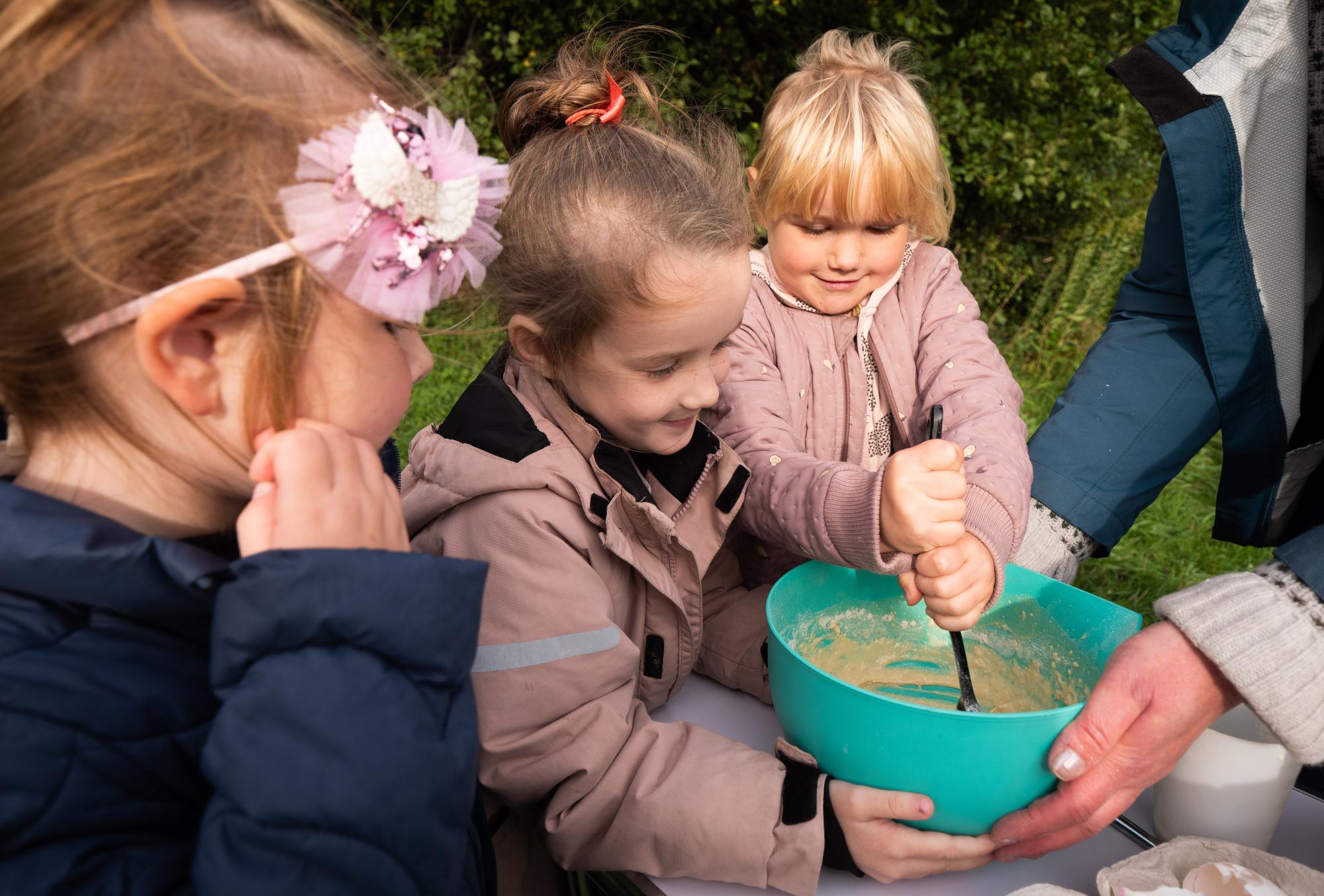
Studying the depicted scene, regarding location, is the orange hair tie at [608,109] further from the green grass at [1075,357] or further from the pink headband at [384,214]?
the pink headband at [384,214]

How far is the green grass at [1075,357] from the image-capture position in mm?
2836

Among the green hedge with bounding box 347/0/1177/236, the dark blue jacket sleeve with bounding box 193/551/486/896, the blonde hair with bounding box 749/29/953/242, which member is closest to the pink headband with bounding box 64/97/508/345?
the dark blue jacket sleeve with bounding box 193/551/486/896

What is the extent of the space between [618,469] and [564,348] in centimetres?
19

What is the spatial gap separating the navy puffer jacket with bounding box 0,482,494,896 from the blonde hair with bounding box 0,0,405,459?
14 cm

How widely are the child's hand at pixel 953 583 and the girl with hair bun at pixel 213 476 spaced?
622mm

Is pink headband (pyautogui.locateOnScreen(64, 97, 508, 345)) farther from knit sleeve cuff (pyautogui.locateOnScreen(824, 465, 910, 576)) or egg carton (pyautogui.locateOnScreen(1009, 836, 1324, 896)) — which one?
egg carton (pyautogui.locateOnScreen(1009, 836, 1324, 896))

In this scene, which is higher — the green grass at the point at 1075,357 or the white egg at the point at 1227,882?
the white egg at the point at 1227,882

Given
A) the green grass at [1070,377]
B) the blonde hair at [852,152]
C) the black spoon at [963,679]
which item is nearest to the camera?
the black spoon at [963,679]

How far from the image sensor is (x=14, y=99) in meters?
0.73

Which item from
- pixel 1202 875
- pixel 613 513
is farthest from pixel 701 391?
pixel 1202 875

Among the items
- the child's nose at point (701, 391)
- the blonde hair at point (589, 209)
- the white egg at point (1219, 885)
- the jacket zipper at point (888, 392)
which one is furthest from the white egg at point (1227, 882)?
the jacket zipper at point (888, 392)

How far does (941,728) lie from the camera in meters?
0.93

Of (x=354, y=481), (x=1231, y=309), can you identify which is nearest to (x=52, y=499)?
(x=354, y=481)

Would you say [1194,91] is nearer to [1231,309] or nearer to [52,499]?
[1231,309]
